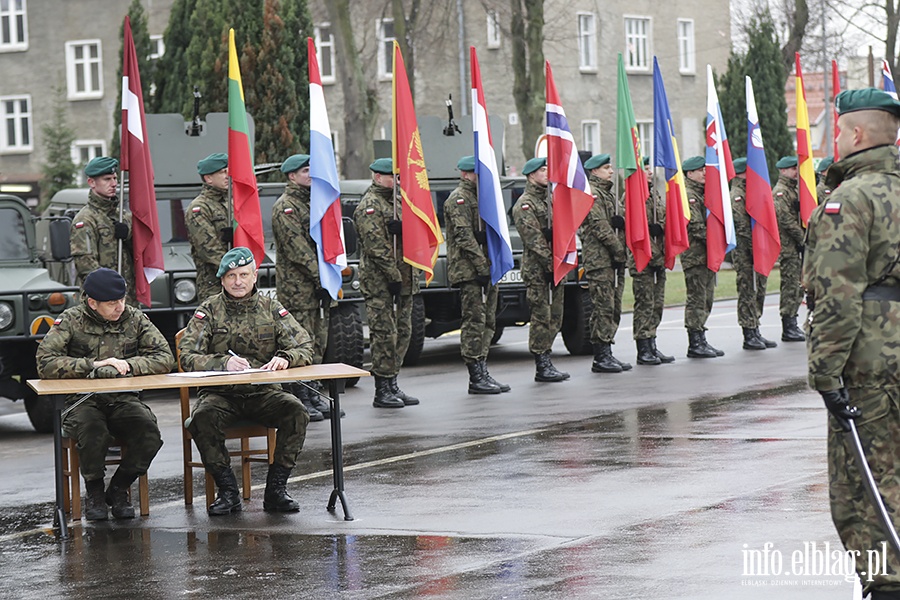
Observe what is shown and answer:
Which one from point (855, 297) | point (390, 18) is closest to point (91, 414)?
point (855, 297)

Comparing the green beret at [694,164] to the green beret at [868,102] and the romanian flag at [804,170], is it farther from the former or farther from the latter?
the green beret at [868,102]

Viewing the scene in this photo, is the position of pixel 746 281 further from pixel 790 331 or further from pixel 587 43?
pixel 587 43

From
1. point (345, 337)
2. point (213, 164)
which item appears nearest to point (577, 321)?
point (345, 337)

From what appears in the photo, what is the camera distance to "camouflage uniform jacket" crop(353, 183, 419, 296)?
45.1 ft

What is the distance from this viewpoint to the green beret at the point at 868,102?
19.4 feet

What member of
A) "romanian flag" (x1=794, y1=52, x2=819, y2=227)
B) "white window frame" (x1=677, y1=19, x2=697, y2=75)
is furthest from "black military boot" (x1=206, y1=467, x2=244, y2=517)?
"white window frame" (x1=677, y1=19, x2=697, y2=75)

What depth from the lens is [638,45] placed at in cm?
4850

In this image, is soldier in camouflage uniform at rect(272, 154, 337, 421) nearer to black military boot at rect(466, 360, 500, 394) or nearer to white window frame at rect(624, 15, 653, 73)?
black military boot at rect(466, 360, 500, 394)

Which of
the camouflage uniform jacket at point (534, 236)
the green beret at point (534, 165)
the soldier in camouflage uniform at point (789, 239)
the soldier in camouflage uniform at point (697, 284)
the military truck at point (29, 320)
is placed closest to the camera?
the military truck at point (29, 320)

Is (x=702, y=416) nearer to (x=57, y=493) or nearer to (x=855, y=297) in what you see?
(x=57, y=493)

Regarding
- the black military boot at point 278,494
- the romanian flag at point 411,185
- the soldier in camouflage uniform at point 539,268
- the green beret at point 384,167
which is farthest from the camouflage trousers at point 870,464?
the soldier in camouflage uniform at point 539,268

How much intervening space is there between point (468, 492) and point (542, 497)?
1.61 ft

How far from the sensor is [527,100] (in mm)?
35844

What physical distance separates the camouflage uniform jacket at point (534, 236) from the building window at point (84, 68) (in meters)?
33.2
